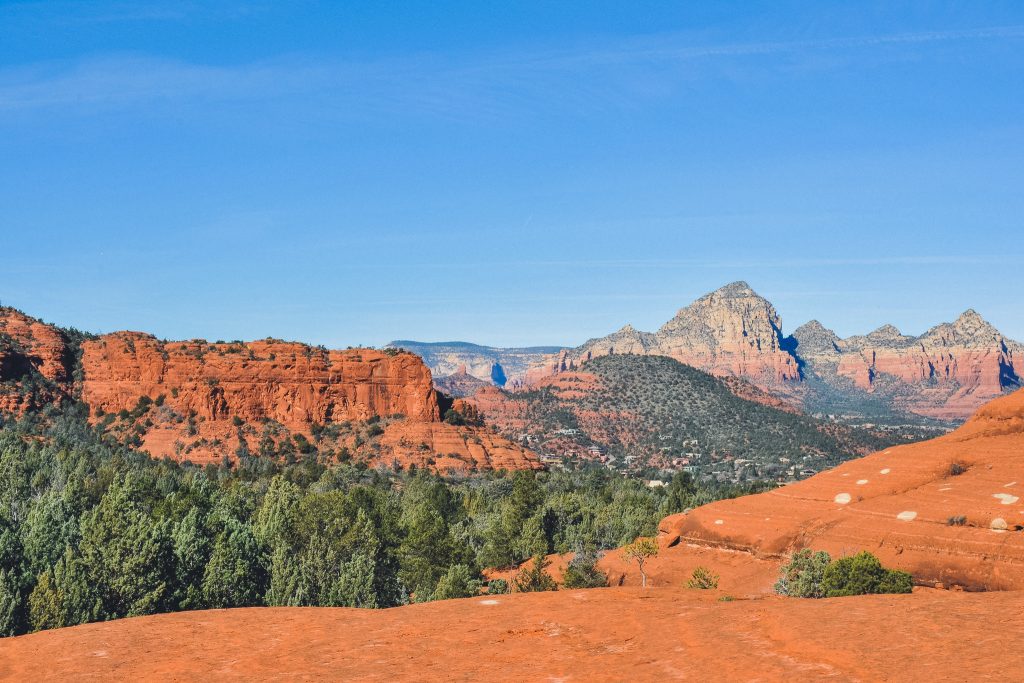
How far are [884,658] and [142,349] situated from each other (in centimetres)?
12856

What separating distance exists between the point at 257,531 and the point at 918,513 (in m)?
39.2

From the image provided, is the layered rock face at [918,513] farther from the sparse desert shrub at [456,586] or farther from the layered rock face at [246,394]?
the layered rock face at [246,394]

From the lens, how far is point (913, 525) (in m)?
39.0

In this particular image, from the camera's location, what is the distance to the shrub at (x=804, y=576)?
3581cm

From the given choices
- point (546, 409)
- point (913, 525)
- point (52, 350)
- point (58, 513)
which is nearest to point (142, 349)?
point (52, 350)

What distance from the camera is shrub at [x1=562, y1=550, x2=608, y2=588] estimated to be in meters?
50.8

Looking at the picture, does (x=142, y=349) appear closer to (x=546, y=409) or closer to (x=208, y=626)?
(x=546, y=409)

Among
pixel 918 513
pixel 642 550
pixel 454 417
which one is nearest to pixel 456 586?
pixel 642 550

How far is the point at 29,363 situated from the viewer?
391 ft

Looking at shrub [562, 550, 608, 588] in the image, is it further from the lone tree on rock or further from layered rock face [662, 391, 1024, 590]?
layered rock face [662, 391, 1024, 590]

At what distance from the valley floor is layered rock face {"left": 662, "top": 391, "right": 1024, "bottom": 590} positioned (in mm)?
19438

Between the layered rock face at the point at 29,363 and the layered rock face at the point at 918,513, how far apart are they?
98.3 m

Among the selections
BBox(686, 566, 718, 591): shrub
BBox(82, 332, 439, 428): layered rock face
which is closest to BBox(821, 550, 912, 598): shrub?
BBox(686, 566, 718, 591): shrub

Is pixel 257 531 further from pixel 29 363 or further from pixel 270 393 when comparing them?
pixel 29 363
